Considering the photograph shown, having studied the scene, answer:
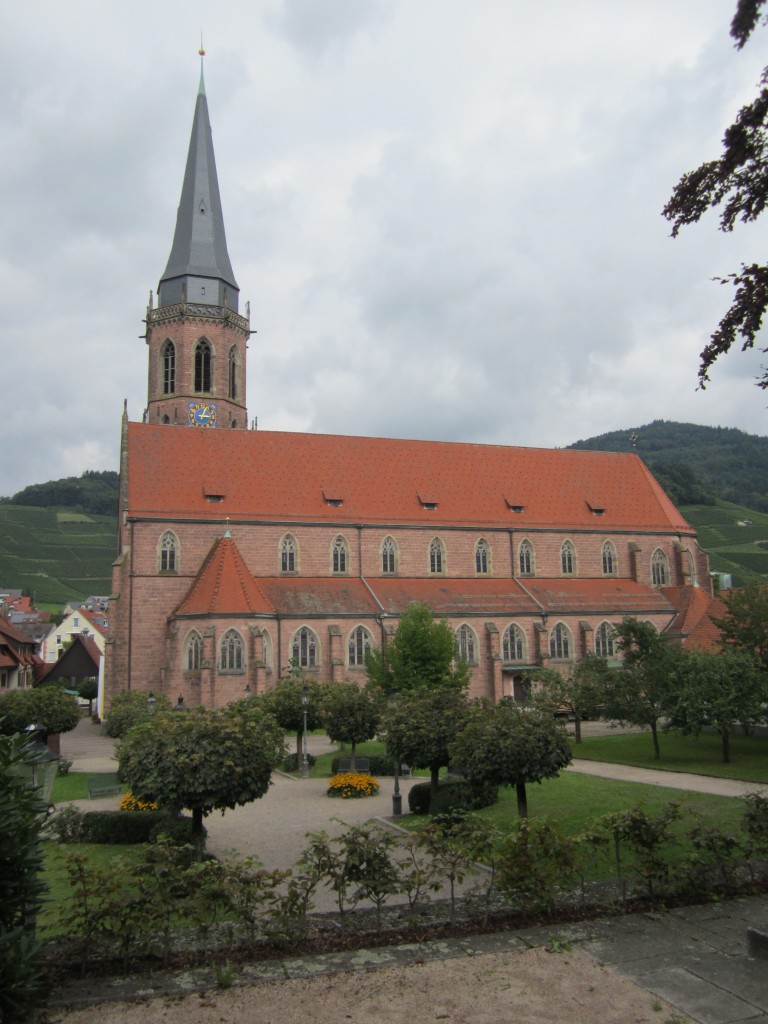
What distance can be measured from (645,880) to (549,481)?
156 ft

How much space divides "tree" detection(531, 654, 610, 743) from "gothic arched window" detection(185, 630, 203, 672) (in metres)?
17.7

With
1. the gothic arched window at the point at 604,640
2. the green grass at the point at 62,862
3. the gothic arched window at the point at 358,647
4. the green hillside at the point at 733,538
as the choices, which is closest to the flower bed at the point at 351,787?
the green grass at the point at 62,862

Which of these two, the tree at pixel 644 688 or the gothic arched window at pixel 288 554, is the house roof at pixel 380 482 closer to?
the gothic arched window at pixel 288 554

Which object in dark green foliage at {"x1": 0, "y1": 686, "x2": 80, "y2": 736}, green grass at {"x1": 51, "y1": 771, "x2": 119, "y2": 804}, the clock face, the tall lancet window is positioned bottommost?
green grass at {"x1": 51, "y1": 771, "x2": 119, "y2": 804}

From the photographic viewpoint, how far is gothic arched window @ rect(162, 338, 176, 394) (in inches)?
2350

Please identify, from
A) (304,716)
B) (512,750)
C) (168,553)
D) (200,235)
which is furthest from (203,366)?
(512,750)

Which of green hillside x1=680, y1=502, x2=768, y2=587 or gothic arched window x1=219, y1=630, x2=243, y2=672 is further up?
green hillside x1=680, y1=502, x2=768, y2=587

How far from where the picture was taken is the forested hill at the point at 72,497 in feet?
604

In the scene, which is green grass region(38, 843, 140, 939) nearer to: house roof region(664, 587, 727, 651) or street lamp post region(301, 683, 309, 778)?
street lamp post region(301, 683, 309, 778)

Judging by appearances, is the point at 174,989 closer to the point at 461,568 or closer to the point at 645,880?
the point at 645,880

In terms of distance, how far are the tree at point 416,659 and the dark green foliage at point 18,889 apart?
32037 millimetres

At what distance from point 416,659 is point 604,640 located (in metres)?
16.9

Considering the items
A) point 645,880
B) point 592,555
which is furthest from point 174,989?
point 592,555

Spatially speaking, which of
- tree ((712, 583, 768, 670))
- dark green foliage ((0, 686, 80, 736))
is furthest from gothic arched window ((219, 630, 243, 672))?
tree ((712, 583, 768, 670))
